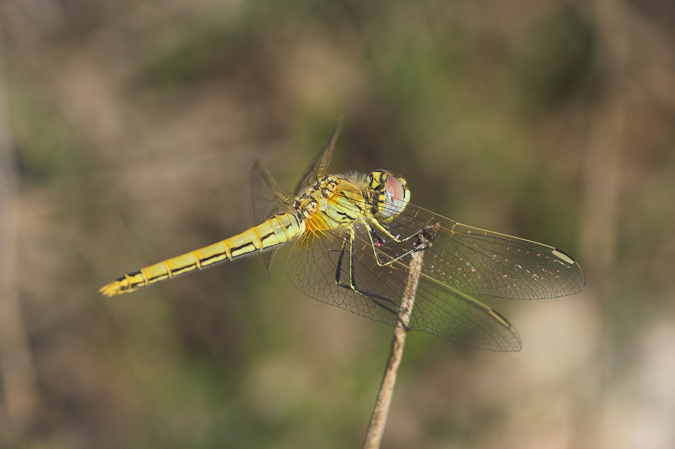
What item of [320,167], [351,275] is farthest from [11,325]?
[351,275]

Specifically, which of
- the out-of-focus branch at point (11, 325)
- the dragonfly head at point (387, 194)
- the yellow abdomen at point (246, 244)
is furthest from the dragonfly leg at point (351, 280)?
the out-of-focus branch at point (11, 325)

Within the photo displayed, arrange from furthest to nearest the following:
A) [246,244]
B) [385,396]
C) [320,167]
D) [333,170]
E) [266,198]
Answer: [333,170], [266,198], [320,167], [246,244], [385,396]

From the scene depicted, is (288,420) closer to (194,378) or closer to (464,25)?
(194,378)

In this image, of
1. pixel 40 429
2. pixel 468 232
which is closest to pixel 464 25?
pixel 468 232

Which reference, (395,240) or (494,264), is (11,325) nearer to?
(395,240)

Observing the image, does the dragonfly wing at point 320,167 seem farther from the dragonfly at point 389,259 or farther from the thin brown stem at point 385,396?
the thin brown stem at point 385,396

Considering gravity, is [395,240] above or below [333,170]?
below
